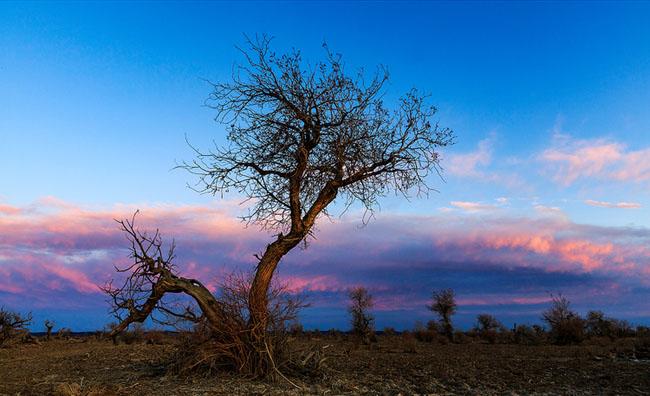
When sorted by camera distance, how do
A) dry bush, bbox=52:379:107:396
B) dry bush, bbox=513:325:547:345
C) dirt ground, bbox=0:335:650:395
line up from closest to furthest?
dry bush, bbox=52:379:107:396, dirt ground, bbox=0:335:650:395, dry bush, bbox=513:325:547:345

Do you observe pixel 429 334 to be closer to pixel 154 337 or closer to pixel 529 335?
pixel 529 335

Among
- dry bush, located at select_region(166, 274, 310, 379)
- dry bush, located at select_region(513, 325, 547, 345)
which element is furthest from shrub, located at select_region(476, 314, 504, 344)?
dry bush, located at select_region(166, 274, 310, 379)

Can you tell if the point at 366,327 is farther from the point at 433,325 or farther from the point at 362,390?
the point at 362,390

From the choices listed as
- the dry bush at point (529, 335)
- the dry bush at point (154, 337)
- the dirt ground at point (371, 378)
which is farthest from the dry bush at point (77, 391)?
the dry bush at point (529, 335)

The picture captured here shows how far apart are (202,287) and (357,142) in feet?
16.3

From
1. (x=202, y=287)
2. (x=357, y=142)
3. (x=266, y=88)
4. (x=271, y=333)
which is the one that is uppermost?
(x=266, y=88)

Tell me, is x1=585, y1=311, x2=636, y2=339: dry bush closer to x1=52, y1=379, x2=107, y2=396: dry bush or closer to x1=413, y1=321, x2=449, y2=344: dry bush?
x1=413, y1=321, x2=449, y2=344: dry bush

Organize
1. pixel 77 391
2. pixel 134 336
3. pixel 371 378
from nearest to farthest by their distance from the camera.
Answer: pixel 77 391 → pixel 371 378 → pixel 134 336

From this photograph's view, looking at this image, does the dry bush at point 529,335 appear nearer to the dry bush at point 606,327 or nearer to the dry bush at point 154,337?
the dry bush at point 606,327

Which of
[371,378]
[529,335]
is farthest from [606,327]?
[371,378]

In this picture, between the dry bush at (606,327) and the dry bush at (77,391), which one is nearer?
the dry bush at (77,391)

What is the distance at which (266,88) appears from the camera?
1275 cm

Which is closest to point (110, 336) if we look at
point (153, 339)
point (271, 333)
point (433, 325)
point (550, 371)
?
point (271, 333)

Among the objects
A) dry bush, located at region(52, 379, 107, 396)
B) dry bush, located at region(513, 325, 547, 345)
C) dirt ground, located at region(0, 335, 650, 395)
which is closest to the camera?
dry bush, located at region(52, 379, 107, 396)
